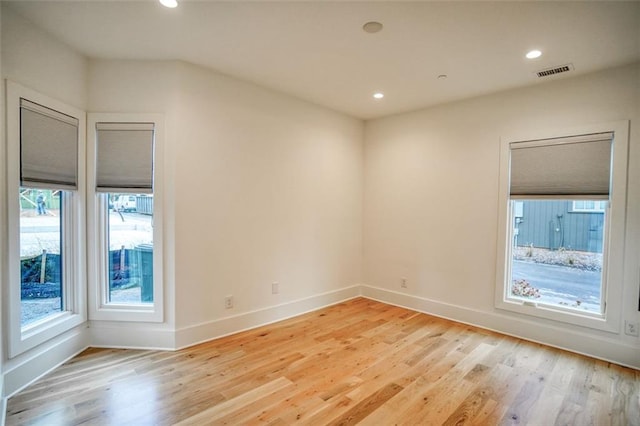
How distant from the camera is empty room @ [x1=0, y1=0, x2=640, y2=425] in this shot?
222cm

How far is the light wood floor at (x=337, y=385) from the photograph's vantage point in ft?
6.79

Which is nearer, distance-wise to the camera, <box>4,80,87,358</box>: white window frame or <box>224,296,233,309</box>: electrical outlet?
<box>4,80,87,358</box>: white window frame

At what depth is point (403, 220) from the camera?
4.39 metres

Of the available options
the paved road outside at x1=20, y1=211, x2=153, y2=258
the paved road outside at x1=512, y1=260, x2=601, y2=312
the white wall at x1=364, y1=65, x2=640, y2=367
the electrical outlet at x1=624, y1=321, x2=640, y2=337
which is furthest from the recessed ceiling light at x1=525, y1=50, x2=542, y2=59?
the paved road outside at x1=20, y1=211, x2=153, y2=258

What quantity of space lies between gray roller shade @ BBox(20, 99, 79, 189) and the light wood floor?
1546mm

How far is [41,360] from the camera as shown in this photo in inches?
97.5

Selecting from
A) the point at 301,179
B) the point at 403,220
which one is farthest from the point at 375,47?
the point at 403,220

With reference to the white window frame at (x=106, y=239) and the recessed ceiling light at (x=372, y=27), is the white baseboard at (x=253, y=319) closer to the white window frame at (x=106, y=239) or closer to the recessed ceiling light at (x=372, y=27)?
the white window frame at (x=106, y=239)

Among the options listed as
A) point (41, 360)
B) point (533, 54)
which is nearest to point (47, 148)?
point (41, 360)

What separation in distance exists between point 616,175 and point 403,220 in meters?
2.21

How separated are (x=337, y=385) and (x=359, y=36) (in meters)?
2.71

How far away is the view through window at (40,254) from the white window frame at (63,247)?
5cm

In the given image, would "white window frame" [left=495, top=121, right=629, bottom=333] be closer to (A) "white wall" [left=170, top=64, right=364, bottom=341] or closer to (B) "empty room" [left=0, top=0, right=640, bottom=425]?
(B) "empty room" [left=0, top=0, right=640, bottom=425]

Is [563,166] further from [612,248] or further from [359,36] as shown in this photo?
[359,36]
